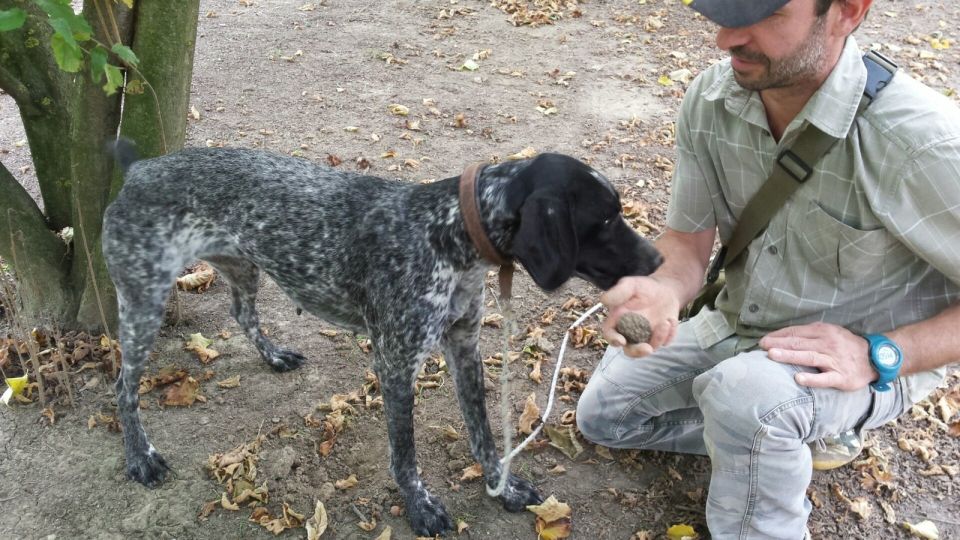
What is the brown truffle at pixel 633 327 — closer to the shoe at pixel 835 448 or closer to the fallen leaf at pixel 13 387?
the shoe at pixel 835 448

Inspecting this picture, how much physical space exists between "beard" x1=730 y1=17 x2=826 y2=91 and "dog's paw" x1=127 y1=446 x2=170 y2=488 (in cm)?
316

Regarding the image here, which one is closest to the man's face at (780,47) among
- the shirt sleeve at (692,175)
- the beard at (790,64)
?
the beard at (790,64)

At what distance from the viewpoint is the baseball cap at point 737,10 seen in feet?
8.51

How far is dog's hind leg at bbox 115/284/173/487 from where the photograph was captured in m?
3.74

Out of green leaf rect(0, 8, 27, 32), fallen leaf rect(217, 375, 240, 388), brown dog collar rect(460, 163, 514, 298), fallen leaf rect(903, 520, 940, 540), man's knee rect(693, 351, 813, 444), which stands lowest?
fallen leaf rect(903, 520, 940, 540)

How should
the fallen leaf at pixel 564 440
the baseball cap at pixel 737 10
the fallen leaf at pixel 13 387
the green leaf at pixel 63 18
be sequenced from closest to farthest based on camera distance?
the baseball cap at pixel 737 10 < the green leaf at pixel 63 18 < the fallen leaf at pixel 564 440 < the fallen leaf at pixel 13 387

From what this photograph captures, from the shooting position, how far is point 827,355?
298 cm

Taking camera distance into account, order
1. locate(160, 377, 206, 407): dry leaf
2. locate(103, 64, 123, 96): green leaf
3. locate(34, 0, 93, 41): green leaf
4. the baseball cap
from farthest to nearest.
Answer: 1. locate(160, 377, 206, 407): dry leaf
2. locate(103, 64, 123, 96): green leaf
3. locate(34, 0, 93, 41): green leaf
4. the baseball cap

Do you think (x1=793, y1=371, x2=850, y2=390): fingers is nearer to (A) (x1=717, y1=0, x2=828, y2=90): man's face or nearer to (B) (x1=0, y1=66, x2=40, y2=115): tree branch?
(A) (x1=717, y1=0, x2=828, y2=90): man's face

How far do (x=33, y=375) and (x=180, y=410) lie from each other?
0.84m

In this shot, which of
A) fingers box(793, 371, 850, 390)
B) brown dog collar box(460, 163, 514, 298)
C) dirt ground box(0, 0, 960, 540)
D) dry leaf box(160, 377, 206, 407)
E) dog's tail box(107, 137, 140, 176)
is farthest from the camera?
dry leaf box(160, 377, 206, 407)

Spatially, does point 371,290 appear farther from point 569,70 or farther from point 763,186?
point 569,70

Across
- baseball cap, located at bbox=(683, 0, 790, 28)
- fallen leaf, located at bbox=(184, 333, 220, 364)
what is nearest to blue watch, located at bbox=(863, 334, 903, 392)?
baseball cap, located at bbox=(683, 0, 790, 28)

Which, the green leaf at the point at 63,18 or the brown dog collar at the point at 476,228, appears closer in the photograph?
the green leaf at the point at 63,18
